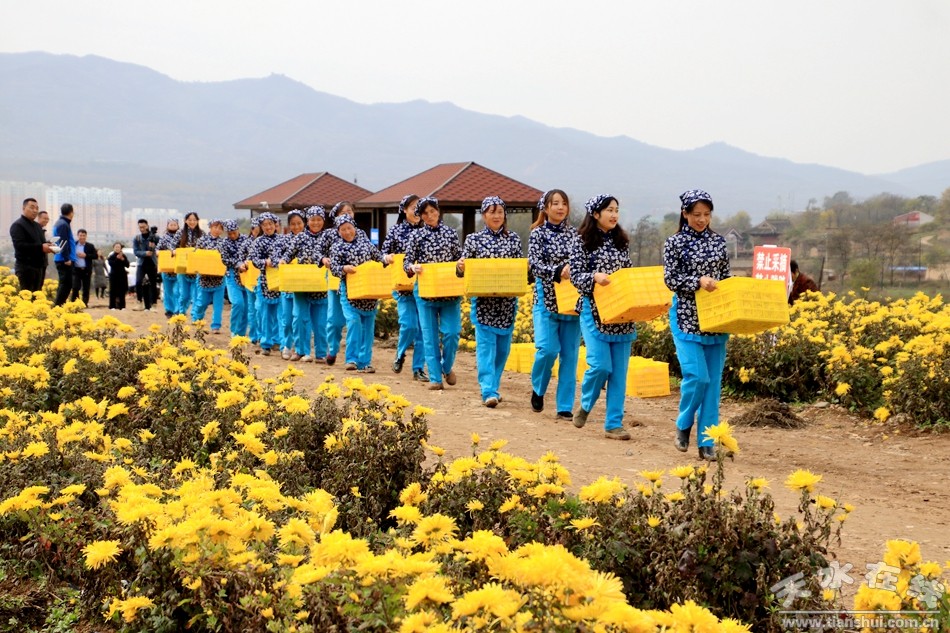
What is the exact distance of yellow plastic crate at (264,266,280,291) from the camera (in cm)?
1332

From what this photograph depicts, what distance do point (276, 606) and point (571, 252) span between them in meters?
5.36

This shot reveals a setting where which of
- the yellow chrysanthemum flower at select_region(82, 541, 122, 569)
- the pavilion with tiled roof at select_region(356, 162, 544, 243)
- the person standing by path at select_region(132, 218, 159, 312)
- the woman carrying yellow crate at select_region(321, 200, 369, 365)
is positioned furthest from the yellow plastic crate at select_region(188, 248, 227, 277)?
the yellow chrysanthemum flower at select_region(82, 541, 122, 569)

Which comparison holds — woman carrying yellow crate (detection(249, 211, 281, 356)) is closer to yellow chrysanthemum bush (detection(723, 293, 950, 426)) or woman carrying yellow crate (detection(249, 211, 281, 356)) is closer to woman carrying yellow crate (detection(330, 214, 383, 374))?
woman carrying yellow crate (detection(330, 214, 383, 374))

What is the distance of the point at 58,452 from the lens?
16.4ft

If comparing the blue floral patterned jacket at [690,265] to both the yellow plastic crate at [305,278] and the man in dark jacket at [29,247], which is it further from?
the man in dark jacket at [29,247]

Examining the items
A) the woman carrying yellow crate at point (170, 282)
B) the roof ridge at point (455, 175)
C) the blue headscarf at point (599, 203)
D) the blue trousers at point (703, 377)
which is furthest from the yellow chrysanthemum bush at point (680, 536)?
the roof ridge at point (455, 175)

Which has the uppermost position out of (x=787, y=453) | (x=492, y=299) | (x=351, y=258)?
(x=351, y=258)

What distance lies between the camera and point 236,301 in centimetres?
1533

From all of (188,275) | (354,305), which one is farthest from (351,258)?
(188,275)

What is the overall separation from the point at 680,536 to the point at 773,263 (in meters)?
9.97

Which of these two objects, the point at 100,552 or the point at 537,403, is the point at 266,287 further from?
the point at 100,552

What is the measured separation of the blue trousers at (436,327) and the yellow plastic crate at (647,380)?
1909 millimetres

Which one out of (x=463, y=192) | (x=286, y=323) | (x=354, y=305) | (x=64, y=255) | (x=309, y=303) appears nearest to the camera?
(x=354, y=305)

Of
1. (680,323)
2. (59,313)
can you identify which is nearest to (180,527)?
(680,323)
